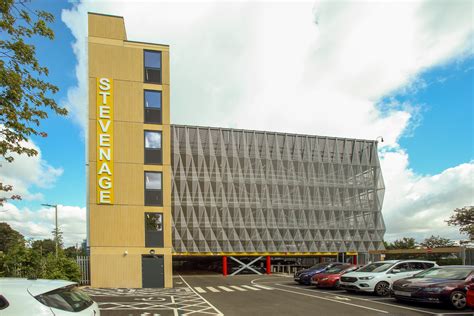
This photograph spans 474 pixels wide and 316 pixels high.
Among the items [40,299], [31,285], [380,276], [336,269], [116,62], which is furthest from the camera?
[116,62]

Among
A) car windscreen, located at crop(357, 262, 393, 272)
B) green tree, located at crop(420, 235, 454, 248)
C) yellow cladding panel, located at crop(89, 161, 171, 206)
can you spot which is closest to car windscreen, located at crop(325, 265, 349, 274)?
car windscreen, located at crop(357, 262, 393, 272)

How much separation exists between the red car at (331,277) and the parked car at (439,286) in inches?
Result: 237

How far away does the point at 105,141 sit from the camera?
924 inches

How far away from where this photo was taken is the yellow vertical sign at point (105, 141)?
23016 mm

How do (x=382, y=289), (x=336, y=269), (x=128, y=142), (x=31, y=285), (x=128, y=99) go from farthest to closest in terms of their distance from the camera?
(x=128, y=99)
(x=128, y=142)
(x=336, y=269)
(x=382, y=289)
(x=31, y=285)

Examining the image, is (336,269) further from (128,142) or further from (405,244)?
(405,244)

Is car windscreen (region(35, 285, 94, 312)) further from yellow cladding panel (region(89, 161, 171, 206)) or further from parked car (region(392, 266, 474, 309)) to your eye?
yellow cladding panel (region(89, 161, 171, 206))

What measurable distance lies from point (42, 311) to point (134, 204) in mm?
19269

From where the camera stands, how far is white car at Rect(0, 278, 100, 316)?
4547mm

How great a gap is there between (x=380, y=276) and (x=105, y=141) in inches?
660

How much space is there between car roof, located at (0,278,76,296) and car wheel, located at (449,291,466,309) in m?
11.1

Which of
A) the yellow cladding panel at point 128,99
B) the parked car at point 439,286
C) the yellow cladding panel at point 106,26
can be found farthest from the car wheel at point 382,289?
the yellow cladding panel at point 106,26

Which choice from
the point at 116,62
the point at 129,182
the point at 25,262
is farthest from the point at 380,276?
the point at 116,62

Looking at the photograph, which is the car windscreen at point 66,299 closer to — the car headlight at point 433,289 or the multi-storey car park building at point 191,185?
the car headlight at point 433,289
